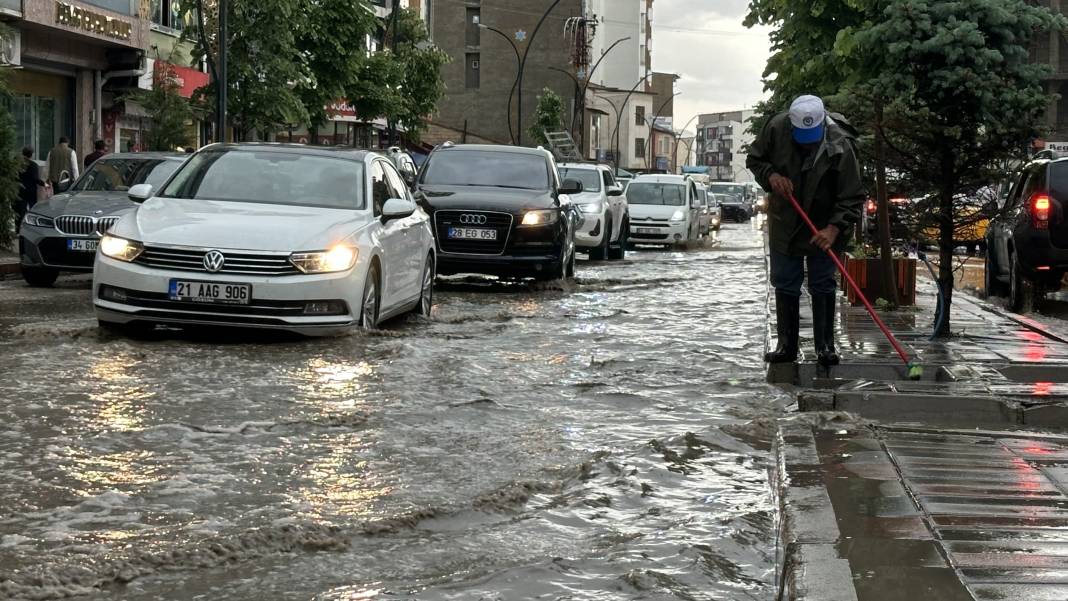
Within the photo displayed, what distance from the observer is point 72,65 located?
115 ft

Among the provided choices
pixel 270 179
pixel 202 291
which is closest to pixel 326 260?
pixel 202 291

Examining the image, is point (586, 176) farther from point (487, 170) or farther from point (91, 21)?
point (91, 21)

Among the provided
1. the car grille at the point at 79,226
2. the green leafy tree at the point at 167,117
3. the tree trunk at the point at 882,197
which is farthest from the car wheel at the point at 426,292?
the green leafy tree at the point at 167,117

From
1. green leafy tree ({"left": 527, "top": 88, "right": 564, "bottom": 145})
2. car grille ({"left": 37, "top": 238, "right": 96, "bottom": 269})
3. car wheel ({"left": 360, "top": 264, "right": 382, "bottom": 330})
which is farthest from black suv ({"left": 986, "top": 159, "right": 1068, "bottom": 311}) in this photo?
green leafy tree ({"left": 527, "top": 88, "right": 564, "bottom": 145})

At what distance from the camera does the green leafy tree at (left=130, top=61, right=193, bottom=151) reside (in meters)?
31.5

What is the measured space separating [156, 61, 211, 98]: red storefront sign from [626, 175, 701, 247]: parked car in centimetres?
1044

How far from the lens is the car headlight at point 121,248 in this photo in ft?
36.1

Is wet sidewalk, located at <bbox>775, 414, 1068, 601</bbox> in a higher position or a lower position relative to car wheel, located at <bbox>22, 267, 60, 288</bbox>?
lower

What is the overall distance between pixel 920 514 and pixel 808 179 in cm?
500

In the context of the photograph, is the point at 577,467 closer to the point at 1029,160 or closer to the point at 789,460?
the point at 789,460

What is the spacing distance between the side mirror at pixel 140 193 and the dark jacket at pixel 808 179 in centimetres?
468

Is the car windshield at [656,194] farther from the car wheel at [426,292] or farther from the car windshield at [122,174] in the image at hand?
the car wheel at [426,292]

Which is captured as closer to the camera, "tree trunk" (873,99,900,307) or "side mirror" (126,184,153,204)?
"side mirror" (126,184,153,204)

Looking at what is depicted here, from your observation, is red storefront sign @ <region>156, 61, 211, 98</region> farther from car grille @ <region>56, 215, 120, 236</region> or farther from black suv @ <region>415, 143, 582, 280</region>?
car grille @ <region>56, 215, 120, 236</region>
